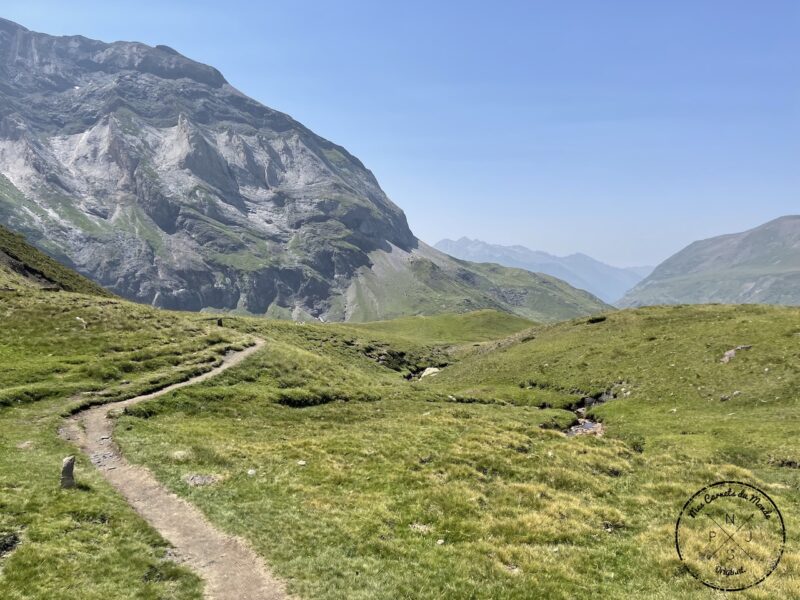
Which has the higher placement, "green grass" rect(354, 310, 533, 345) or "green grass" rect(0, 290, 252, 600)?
"green grass" rect(354, 310, 533, 345)

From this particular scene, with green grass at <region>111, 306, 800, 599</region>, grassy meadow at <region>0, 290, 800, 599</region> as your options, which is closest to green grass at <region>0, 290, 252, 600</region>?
grassy meadow at <region>0, 290, 800, 599</region>

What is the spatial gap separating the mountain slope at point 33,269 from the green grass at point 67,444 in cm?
2783

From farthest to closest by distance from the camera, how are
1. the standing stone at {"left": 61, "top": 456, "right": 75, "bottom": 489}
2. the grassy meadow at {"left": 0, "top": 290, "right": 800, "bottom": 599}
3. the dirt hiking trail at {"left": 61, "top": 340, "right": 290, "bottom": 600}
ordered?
the standing stone at {"left": 61, "top": 456, "right": 75, "bottom": 489} < the grassy meadow at {"left": 0, "top": 290, "right": 800, "bottom": 599} < the dirt hiking trail at {"left": 61, "top": 340, "right": 290, "bottom": 600}

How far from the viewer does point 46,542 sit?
1587 cm

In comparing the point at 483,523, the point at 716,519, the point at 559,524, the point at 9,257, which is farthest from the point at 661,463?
the point at 9,257

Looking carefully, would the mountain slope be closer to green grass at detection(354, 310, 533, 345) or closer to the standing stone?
green grass at detection(354, 310, 533, 345)

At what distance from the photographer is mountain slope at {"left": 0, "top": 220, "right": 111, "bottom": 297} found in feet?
269

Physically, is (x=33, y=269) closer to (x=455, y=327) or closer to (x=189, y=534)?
(x=189, y=534)

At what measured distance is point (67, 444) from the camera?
86.6ft

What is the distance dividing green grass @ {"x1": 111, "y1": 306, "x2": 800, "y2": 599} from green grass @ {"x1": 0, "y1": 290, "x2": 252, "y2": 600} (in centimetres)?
345

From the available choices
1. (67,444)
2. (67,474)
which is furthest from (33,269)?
(67,474)

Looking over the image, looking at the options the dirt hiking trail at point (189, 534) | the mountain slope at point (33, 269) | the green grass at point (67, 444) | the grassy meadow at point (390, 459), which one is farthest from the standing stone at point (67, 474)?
the mountain slope at point (33, 269)

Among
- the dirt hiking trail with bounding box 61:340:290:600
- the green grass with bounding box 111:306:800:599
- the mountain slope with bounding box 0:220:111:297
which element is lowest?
the dirt hiking trail with bounding box 61:340:290:600

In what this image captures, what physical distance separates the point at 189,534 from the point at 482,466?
15.8 meters
